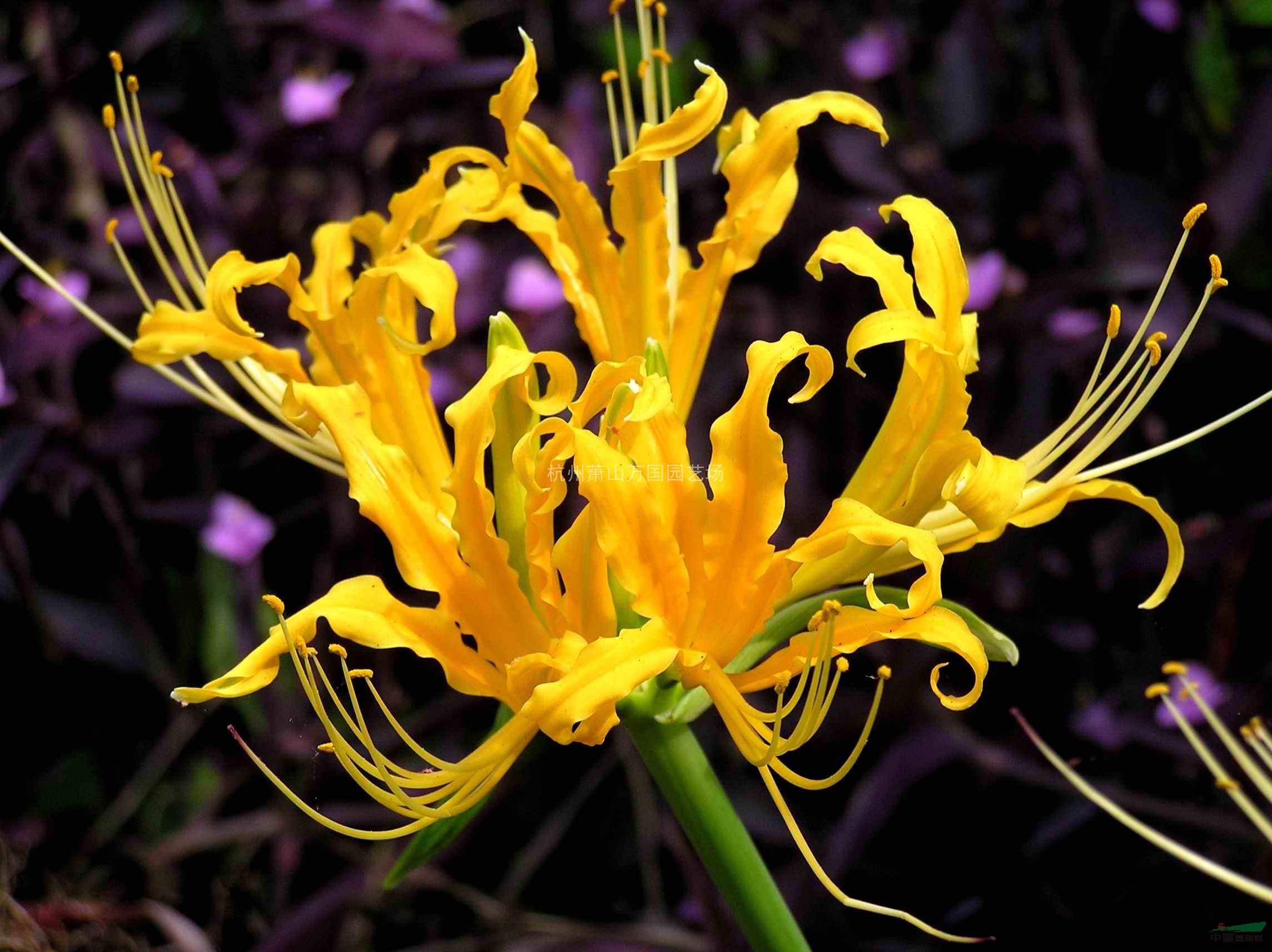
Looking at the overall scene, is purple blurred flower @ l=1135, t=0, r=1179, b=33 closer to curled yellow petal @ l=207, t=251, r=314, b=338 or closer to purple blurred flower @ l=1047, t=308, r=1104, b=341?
purple blurred flower @ l=1047, t=308, r=1104, b=341

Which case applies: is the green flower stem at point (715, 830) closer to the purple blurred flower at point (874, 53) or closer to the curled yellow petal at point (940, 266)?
the curled yellow petal at point (940, 266)

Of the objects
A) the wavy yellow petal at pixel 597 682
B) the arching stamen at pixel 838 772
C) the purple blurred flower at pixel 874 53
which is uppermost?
the purple blurred flower at pixel 874 53

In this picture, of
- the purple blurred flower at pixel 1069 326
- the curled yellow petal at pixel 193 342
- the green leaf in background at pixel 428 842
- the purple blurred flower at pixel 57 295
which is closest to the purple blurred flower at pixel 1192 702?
the purple blurred flower at pixel 1069 326

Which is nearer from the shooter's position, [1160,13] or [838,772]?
[838,772]

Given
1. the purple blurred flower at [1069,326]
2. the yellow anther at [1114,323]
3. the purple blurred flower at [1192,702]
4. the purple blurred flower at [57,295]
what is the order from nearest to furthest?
the yellow anther at [1114,323]
the purple blurred flower at [1192,702]
the purple blurred flower at [1069,326]
the purple blurred flower at [57,295]

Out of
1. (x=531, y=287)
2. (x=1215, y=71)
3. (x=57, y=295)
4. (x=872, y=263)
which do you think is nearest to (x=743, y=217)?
(x=872, y=263)

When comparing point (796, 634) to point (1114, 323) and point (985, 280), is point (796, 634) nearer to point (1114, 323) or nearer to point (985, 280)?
point (1114, 323)
